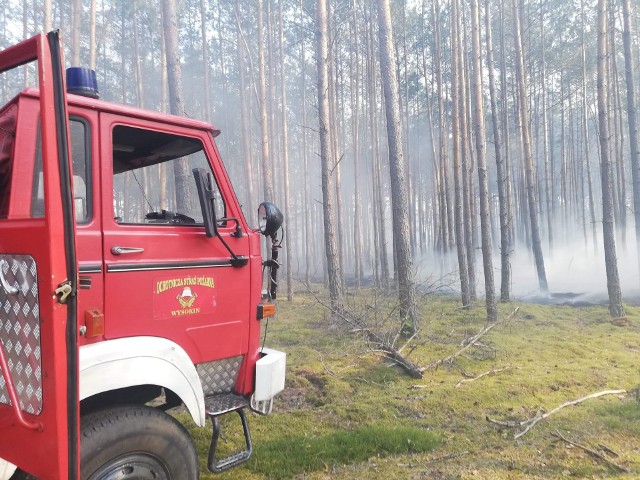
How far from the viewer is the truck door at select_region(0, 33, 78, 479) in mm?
1899

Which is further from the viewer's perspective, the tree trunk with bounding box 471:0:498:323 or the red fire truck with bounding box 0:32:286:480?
the tree trunk with bounding box 471:0:498:323

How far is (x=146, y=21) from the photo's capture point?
23.7m

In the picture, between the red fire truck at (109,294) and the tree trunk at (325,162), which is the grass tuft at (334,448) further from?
the tree trunk at (325,162)

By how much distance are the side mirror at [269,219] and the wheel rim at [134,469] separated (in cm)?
160

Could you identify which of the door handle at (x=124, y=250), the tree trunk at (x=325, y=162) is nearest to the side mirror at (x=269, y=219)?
the door handle at (x=124, y=250)

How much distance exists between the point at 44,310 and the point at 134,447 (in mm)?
942

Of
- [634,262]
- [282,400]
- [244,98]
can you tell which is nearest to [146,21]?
[244,98]

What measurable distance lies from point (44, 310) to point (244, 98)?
82.1 ft

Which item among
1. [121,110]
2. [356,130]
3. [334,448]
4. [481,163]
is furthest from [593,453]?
[356,130]

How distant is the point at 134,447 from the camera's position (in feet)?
7.69

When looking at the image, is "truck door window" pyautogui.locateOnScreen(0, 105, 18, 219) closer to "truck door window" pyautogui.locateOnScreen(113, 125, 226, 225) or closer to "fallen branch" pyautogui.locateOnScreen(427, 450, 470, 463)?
"truck door window" pyautogui.locateOnScreen(113, 125, 226, 225)

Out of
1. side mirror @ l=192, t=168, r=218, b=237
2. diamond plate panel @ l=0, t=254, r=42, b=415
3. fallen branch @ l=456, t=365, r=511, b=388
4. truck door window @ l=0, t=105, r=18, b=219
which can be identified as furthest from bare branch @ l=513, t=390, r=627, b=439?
truck door window @ l=0, t=105, r=18, b=219

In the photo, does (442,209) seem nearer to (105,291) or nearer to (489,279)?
(489,279)

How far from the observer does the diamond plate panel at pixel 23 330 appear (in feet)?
6.62
